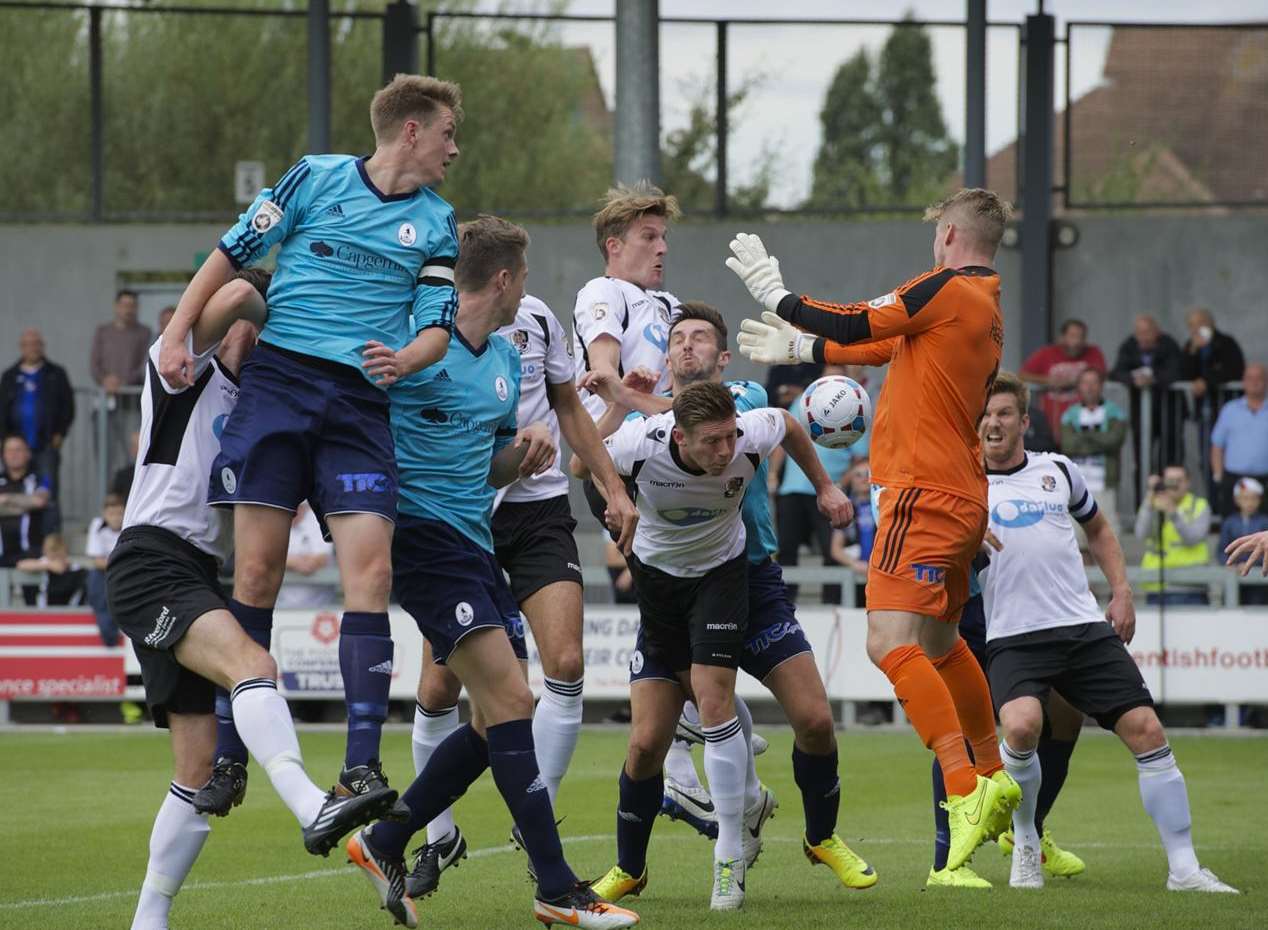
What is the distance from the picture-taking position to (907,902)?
746 cm

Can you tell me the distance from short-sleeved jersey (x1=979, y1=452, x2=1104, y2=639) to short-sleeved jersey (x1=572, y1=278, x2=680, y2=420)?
1692 mm

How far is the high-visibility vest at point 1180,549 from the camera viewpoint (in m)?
16.5

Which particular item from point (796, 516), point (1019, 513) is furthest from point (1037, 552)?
point (796, 516)

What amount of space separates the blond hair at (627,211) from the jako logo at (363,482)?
251cm

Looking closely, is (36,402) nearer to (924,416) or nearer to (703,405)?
(703,405)

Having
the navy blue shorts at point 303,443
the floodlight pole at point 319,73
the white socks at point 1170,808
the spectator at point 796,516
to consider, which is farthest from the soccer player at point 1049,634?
the floodlight pole at point 319,73

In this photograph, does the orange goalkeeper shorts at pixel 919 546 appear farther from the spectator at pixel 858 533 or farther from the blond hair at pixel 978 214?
the spectator at pixel 858 533

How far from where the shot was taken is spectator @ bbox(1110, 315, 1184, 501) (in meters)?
18.6

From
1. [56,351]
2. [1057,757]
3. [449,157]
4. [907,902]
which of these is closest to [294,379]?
[449,157]

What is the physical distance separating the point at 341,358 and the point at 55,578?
11.6m

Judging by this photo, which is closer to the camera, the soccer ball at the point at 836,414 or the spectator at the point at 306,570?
the soccer ball at the point at 836,414

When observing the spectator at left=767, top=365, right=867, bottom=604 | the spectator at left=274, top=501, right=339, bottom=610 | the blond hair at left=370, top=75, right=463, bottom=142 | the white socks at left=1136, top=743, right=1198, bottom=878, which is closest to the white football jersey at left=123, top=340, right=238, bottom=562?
the blond hair at left=370, top=75, right=463, bottom=142

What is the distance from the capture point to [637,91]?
18.5m

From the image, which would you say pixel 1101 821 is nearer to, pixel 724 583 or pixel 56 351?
pixel 724 583
